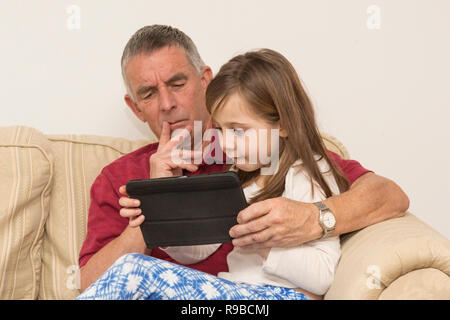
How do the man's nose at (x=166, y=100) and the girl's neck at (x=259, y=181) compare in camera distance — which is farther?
the man's nose at (x=166, y=100)

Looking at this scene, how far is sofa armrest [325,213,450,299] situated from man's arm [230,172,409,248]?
10 cm

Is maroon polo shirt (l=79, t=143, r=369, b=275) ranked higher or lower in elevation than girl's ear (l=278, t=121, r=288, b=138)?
lower

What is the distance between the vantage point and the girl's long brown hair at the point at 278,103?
1.44 m

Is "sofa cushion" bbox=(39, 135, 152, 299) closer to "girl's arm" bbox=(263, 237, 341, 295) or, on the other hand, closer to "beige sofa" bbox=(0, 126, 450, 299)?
"beige sofa" bbox=(0, 126, 450, 299)

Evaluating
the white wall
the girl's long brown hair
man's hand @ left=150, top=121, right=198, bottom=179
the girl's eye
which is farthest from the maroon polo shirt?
the white wall

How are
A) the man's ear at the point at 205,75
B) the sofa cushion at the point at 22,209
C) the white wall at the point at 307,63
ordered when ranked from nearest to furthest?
the sofa cushion at the point at 22,209
the man's ear at the point at 205,75
the white wall at the point at 307,63

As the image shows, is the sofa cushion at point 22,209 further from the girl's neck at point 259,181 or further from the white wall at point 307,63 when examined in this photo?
the girl's neck at point 259,181

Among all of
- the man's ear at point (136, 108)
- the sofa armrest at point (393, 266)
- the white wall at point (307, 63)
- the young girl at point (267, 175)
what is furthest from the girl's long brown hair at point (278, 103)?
the white wall at point (307, 63)

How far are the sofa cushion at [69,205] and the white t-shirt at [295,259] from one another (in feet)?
1.41

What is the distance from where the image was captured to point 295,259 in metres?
1.31

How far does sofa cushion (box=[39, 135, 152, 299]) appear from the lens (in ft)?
5.93

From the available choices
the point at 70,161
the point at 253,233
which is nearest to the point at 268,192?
the point at 253,233

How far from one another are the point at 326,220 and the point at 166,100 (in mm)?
670

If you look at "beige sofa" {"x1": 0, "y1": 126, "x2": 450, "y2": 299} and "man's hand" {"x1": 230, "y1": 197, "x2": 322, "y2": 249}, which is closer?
"man's hand" {"x1": 230, "y1": 197, "x2": 322, "y2": 249}
